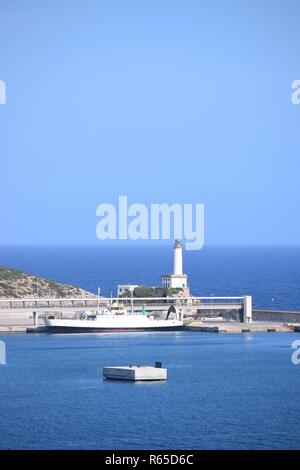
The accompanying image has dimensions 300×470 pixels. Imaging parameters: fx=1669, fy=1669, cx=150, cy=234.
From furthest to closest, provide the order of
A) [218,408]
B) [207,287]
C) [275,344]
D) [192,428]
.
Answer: [207,287] → [275,344] → [218,408] → [192,428]

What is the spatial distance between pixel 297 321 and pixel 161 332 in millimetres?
10363

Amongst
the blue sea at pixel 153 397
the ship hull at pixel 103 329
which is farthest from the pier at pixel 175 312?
the blue sea at pixel 153 397

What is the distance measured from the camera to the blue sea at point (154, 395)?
6931 centimetres

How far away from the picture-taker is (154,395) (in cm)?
8231

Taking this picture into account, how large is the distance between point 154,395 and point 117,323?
44.5m

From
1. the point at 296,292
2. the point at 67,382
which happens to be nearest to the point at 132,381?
the point at 67,382

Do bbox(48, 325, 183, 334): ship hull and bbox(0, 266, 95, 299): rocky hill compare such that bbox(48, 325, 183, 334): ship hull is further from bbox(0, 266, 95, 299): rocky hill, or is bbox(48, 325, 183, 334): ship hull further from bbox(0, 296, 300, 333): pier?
bbox(0, 266, 95, 299): rocky hill

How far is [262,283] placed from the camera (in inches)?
7854

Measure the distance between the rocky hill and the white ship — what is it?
13.5 metres

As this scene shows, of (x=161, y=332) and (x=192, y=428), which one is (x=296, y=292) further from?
(x=192, y=428)

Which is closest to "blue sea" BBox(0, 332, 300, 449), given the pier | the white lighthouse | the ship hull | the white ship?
the pier

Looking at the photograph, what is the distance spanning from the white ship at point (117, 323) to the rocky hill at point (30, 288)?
13.5 m

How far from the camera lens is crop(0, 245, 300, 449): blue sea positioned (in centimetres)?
6931
